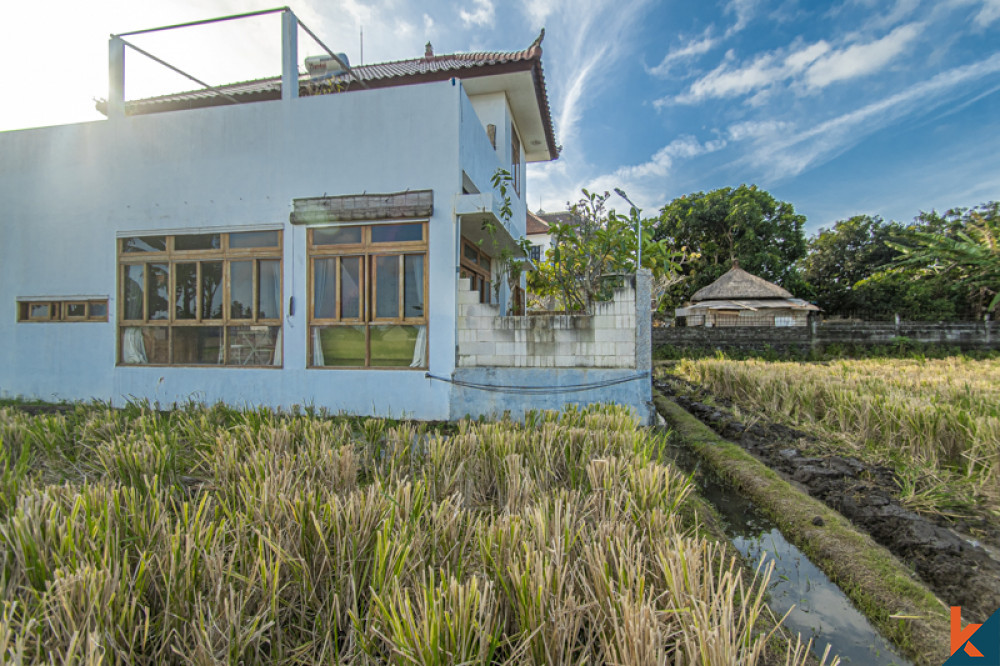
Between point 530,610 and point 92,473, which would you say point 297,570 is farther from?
point 92,473

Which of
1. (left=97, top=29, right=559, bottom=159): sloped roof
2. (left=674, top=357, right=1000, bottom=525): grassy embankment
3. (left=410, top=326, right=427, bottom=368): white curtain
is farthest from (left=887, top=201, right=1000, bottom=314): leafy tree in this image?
(left=410, top=326, right=427, bottom=368): white curtain

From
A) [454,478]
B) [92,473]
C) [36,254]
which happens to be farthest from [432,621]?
[36,254]

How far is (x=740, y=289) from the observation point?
19.6 metres

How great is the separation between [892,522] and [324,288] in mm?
6188

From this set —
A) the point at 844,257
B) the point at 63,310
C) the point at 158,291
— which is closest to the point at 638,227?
the point at 158,291

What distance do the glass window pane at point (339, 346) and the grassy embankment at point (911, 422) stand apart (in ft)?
18.0

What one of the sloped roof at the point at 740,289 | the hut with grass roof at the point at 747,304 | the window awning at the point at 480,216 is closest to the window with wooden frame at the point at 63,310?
the window awning at the point at 480,216

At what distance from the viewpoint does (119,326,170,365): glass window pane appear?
680 cm

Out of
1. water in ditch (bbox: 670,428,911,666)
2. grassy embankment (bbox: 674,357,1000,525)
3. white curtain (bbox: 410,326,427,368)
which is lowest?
water in ditch (bbox: 670,428,911,666)

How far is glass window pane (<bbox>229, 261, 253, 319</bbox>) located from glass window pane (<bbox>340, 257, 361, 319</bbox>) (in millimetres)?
1368

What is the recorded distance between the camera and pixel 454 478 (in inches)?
110

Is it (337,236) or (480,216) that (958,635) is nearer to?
(480,216)

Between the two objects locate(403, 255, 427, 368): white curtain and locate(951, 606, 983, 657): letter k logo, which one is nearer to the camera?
locate(951, 606, 983, 657): letter k logo

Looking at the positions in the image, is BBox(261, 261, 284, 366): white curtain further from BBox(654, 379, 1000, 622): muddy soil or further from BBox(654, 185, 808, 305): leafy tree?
BBox(654, 185, 808, 305): leafy tree
